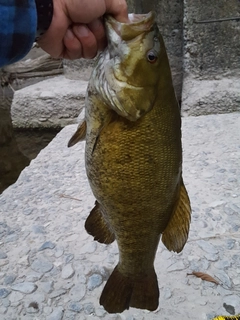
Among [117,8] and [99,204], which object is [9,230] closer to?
[99,204]

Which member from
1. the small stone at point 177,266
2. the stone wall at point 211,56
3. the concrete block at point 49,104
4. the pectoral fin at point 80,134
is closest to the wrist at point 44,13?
the pectoral fin at point 80,134

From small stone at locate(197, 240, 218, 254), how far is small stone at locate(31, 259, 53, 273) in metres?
0.76

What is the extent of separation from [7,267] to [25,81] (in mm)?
4434

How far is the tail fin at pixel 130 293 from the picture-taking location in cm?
138

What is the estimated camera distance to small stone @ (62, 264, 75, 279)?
1976 mm

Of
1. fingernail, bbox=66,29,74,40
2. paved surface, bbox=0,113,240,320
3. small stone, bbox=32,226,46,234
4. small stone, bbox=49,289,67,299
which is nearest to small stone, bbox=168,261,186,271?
paved surface, bbox=0,113,240,320

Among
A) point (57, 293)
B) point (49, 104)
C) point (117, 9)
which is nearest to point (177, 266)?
point (57, 293)

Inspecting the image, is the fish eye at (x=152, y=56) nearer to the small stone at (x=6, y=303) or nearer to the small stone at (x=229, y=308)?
the small stone at (x=229, y=308)

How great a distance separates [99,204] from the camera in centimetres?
134

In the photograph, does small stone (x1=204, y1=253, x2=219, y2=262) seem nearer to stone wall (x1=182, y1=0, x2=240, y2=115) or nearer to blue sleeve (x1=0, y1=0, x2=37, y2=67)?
blue sleeve (x1=0, y1=0, x2=37, y2=67)

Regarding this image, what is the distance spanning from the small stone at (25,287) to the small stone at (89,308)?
265 mm

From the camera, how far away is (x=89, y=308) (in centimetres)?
180

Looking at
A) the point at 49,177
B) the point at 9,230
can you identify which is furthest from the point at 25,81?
the point at 9,230

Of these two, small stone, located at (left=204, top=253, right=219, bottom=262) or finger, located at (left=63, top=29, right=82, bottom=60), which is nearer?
finger, located at (left=63, top=29, right=82, bottom=60)
